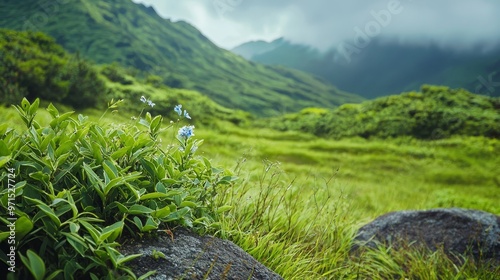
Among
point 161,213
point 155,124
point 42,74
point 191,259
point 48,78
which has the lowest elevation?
point 48,78

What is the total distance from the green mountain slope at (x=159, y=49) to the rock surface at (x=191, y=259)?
3241 inches

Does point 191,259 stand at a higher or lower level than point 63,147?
lower

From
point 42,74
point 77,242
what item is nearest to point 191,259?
point 77,242

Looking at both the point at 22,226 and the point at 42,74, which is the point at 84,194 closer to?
the point at 22,226

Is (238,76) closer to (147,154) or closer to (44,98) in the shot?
(44,98)

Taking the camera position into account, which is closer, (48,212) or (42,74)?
(48,212)

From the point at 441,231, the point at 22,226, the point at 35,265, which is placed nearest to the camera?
the point at 35,265

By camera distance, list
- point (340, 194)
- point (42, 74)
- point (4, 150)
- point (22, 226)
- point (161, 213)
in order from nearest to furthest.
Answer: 1. point (22, 226)
2. point (4, 150)
3. point (161, 213)
4. point (340, 194)
5. point (42, 74)

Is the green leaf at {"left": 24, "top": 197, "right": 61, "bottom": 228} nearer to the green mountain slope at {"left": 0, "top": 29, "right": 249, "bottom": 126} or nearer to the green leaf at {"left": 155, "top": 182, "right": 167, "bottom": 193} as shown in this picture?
A: the green leaf at {"left": 155, "top": 182, "right": 167, "bottom": 193}

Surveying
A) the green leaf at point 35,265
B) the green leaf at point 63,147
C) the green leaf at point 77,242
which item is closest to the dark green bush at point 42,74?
the green leaf at point 63,147

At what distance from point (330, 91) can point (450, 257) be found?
586 ft

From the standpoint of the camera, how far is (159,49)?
118375mm

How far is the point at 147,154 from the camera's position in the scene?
2799 millimetres

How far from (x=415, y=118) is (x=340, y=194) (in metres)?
27.4
